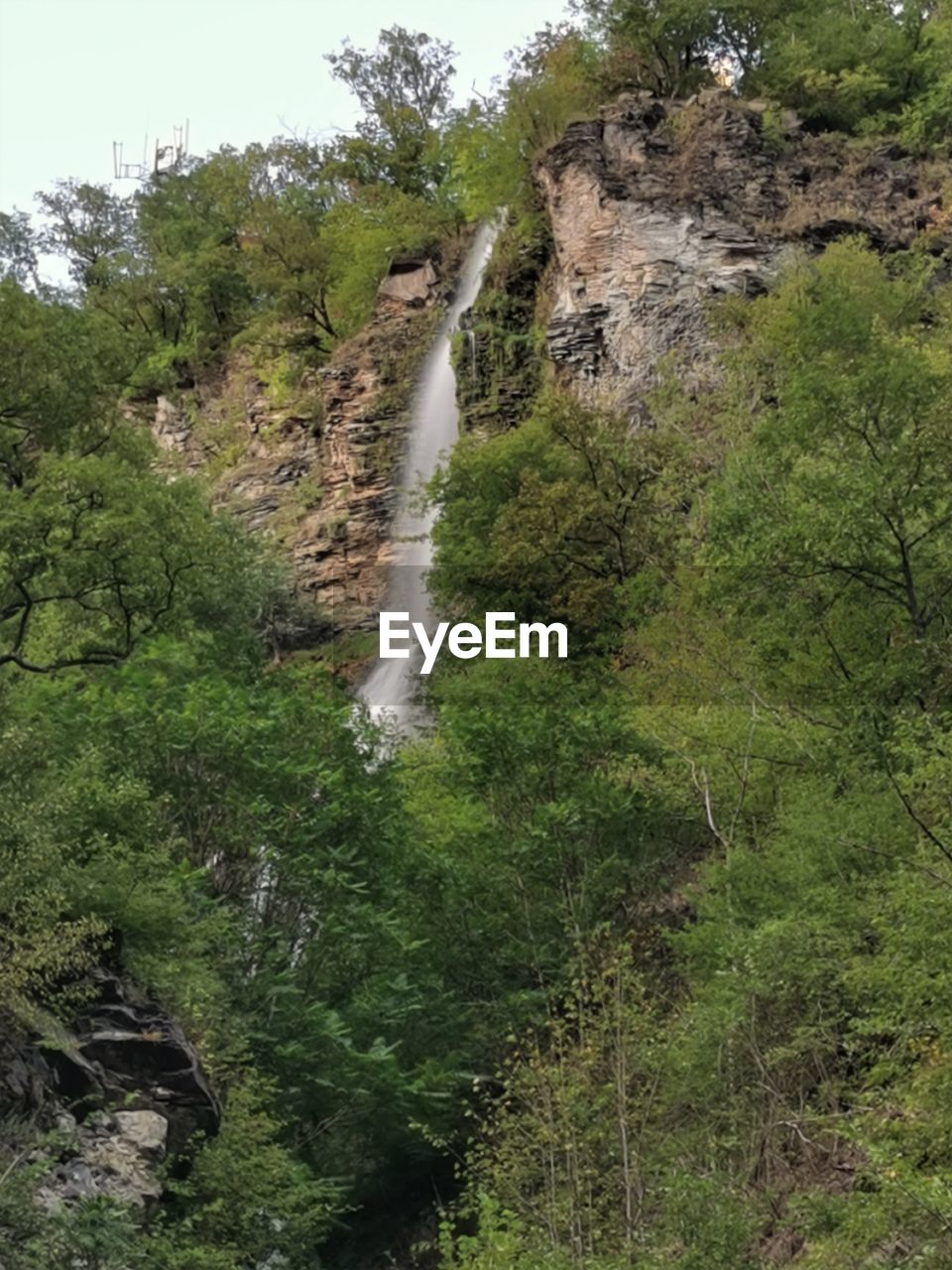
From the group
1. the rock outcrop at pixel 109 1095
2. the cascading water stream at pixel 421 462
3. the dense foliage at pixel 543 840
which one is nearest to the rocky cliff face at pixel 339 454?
the cascading water stream at pixel 421 462

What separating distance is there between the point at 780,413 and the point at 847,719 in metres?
6.26

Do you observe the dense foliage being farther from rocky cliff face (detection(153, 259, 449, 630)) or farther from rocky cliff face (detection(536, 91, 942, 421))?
rocky cliff face (detection(153, 259, 449, 630))

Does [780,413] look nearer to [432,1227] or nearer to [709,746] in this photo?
[709,746]

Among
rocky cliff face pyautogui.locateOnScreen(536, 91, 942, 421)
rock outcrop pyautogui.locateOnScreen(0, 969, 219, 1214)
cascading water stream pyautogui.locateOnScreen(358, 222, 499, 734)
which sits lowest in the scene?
rock outcrop pyautogui.locateOnScreen(0, 969, 219, 1214)

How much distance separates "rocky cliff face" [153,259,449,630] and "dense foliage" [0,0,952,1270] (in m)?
10.5

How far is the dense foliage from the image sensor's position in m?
17.0

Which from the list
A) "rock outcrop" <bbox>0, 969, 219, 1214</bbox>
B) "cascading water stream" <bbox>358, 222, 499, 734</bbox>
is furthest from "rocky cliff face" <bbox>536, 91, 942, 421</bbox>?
"rock outcrop" <bbox>0, 969, 219, 1214</bbox>

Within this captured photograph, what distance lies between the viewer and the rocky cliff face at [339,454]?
53.5 meters

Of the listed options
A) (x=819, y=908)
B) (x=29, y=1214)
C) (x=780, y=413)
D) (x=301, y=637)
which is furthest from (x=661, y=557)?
(x=29, y=1214)

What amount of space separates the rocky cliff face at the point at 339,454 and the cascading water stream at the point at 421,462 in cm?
43

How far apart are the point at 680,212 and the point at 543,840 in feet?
90.0

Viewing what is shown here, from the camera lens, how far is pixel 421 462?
178 feet

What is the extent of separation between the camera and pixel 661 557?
127 ft

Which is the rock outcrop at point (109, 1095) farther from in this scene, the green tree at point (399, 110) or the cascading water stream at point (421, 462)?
the green tree at point (399, 110)
